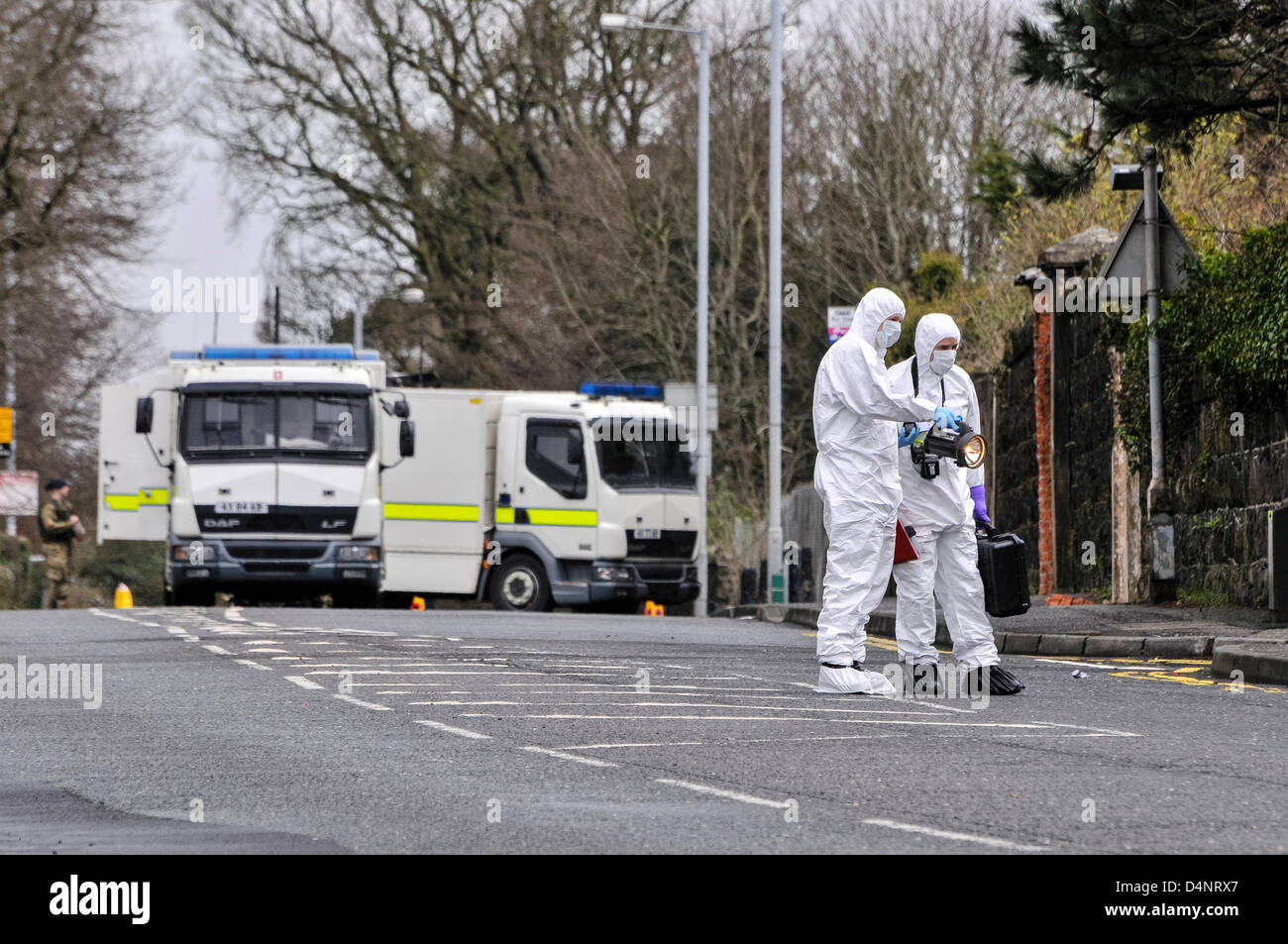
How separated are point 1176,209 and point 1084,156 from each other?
7.51 meters

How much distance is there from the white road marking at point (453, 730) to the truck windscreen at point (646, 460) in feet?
52.4

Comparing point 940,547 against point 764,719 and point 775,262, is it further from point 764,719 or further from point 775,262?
point 775,262

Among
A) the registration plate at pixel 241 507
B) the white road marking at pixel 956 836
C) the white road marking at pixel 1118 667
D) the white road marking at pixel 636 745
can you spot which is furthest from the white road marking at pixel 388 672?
the registration plate at pixel 241 507

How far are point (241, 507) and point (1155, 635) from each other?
1142 cm

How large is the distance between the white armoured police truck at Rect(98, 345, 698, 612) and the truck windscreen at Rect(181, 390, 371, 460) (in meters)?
0.02

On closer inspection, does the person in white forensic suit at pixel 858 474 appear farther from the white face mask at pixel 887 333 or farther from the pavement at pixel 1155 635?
the pavement at pixel 1155 635

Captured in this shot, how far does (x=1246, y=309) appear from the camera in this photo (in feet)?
53.6

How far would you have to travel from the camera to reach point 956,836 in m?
6.55

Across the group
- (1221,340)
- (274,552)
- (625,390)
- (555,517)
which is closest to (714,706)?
(1221,340)

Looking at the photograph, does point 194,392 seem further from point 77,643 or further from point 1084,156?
point 1084,156

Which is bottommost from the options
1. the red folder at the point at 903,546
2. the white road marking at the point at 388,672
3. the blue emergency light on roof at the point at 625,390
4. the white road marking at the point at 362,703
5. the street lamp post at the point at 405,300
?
the white road marking at the point at 362,703

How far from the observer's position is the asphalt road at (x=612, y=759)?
667cm

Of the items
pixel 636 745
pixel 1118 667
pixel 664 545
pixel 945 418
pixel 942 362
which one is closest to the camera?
pixel 636 745
